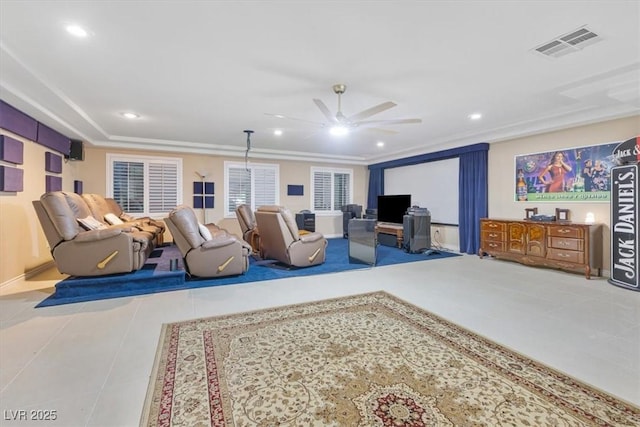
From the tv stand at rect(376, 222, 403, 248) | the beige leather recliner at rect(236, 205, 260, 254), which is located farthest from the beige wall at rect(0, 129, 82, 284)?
the tv stand at rect(376, 222, 403, 248)

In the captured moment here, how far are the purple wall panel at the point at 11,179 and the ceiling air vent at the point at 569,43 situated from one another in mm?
6309

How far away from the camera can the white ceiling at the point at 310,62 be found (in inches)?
87.3

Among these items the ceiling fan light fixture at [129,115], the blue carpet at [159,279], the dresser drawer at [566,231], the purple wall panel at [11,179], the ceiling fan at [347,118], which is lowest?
the blue carpet at [159,279]

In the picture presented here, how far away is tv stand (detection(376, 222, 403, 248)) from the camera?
23.8ft

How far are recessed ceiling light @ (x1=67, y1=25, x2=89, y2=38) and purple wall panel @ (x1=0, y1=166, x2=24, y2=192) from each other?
8.25 ft

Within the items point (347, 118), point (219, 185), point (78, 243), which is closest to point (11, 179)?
point (78, 243)

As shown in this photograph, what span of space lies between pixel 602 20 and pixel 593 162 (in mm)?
3248

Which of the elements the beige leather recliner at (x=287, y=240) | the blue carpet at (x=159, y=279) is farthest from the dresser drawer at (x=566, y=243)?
the beige leather recliner at (x=287, y=240)

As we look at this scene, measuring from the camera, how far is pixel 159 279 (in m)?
3.88

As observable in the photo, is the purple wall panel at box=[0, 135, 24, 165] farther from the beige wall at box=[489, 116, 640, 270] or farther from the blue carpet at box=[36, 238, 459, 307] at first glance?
the beige wall at box=[489, 116, 640, 270]

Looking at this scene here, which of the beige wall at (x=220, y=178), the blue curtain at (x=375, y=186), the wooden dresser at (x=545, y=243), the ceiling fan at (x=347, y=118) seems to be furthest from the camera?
the blue curtain at (x=375, y=186)

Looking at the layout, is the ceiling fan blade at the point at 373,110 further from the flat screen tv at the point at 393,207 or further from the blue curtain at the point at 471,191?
the flat screen tv at the point at 393,207

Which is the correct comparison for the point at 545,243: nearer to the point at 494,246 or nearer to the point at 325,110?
the point at 494,246

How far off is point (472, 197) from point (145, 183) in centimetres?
756
